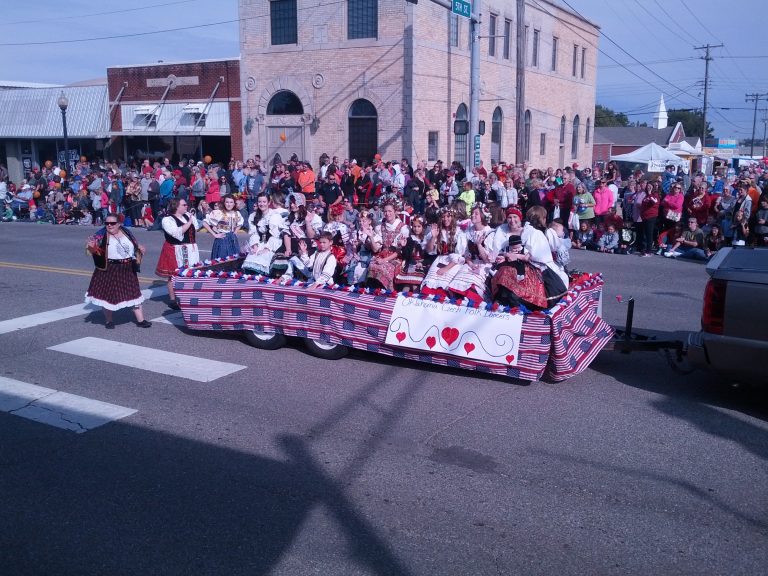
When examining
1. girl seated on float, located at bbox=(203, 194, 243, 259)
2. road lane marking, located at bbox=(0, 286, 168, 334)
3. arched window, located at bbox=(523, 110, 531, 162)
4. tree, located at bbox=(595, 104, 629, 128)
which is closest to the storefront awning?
arched window, located at bbox=(523, 110, 531, 162)

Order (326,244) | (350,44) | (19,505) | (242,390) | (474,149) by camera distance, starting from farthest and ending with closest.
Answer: (350,44)
(474,149)
(326,244)
(242,390)
(19,505)

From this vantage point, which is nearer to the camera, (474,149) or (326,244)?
(326,244)

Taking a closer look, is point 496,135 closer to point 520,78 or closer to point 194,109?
point 520,78

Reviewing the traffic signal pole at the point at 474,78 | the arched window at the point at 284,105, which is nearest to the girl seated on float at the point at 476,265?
the traffic signal pole at the point at 474,78

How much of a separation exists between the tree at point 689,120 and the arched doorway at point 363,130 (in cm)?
11308

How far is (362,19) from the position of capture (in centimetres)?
2684

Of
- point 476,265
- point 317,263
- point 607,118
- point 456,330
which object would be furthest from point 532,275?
point 607,118

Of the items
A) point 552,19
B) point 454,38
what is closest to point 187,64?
point 454,38

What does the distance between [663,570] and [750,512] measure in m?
1.05

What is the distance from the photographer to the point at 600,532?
462cm

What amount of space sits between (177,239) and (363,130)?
59.2ft

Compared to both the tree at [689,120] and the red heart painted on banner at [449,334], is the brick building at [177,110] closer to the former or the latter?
the red heart painted on banner at [449,334]

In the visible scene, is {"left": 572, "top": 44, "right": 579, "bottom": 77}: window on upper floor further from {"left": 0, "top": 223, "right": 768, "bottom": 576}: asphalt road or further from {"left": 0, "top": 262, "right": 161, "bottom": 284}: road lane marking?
{"left": 0, "top": 223, "right": 768, "bottom": 576}: asphalt road

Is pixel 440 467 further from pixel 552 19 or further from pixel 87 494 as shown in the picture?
pixel 552 19
